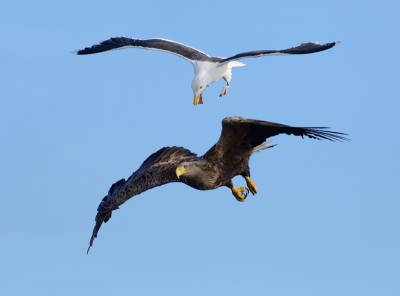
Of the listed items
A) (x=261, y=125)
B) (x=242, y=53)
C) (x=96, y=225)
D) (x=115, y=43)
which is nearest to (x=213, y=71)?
(x=242, y=53)

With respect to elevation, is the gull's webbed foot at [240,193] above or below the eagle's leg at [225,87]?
below

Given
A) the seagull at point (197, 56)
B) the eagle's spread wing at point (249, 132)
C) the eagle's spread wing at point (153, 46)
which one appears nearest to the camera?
the eagle's spread wing at point (249, 132)

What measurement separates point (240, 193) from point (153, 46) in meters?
5.88

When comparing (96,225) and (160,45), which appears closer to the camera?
(96,225)

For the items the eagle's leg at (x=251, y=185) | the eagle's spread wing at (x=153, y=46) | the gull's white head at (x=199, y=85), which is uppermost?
the eagle's spread wing at (x=153, y=46)

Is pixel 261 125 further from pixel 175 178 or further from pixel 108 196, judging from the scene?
pixel 108 196

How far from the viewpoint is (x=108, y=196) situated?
55.5 feet

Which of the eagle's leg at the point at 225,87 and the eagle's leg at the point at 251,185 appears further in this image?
the eagle's leg at the point at 225,87

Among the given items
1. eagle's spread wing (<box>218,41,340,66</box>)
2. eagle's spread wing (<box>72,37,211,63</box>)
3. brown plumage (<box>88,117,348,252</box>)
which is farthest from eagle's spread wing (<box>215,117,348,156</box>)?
eagle's spread wing (<box>72,37,211,63</box>)

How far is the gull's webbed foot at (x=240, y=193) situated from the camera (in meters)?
14.6

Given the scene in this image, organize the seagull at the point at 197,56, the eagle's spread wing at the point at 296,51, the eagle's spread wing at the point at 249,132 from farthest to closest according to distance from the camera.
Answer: the seagull at the point at 197,56, the eagle's spread wing at the point at 296,51, the eagle's spread wing at the point at 249,132

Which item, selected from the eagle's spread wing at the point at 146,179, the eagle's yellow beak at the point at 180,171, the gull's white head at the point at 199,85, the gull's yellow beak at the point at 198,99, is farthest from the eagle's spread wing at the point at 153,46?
the eagle's yellow beak at the point at 180,171

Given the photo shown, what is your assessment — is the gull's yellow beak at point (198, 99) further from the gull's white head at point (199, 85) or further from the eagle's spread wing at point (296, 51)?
the eagle's spread wing at point (296, 51)

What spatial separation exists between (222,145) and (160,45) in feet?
20.5
